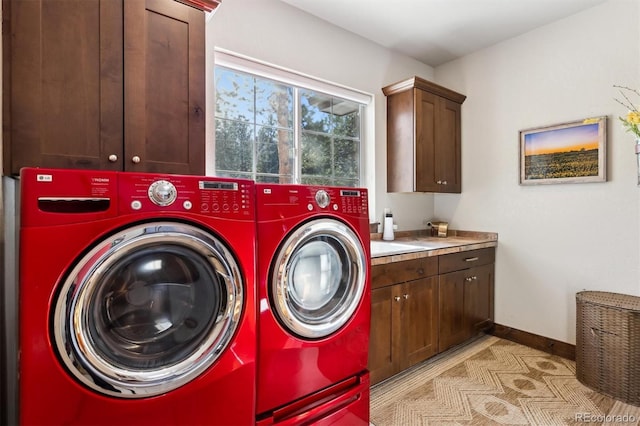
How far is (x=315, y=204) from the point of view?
140cm

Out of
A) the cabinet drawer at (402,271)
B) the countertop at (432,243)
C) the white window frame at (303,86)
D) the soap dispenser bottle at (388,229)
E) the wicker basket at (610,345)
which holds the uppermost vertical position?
the white window frame at (303,86)

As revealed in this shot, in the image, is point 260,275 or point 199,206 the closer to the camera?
point 199,206

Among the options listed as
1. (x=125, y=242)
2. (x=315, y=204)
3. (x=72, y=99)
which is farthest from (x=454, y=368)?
(x=72, y=99)

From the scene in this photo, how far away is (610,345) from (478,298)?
35.6 inches

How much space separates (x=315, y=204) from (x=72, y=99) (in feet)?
3.48

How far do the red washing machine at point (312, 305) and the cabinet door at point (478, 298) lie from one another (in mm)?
1513

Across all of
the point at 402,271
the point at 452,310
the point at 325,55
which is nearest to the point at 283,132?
the point at 325,55

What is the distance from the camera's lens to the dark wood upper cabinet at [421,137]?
110 inches

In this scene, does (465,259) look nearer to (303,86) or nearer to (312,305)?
(312,305)

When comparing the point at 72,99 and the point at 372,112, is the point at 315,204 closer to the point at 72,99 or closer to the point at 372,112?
the point at 72,99

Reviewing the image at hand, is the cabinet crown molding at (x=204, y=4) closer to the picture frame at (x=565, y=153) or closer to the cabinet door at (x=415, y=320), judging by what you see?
the cabinet door at (x=415, y=320)

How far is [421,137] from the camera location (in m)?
2.83

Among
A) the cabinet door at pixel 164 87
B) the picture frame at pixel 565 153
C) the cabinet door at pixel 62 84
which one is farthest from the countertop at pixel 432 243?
the cabinet door at pixel 62 84

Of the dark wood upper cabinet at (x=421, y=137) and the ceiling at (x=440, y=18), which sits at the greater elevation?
the ceiling at (x=440, y=18)
